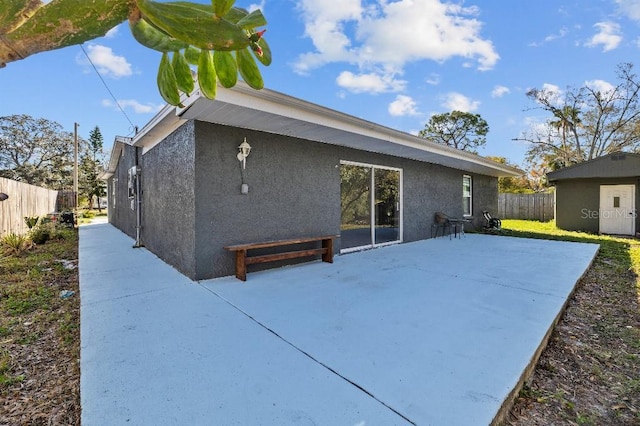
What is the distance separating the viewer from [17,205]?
29.8 feet

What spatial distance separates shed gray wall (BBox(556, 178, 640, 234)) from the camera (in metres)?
12.3

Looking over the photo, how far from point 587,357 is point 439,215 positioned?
7287mm

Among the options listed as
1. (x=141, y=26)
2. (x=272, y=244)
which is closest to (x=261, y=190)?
(x=272, y=244)

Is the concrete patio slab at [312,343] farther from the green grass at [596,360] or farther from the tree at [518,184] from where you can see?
the tree at [518,184]

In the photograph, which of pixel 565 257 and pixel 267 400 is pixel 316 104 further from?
pixel 565 257

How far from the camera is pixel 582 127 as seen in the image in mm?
23500

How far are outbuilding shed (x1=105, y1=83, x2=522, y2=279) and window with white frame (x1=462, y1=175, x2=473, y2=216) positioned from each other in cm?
295

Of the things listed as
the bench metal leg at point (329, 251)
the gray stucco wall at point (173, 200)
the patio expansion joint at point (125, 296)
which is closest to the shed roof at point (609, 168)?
the bench metal leg at point (329, 251)

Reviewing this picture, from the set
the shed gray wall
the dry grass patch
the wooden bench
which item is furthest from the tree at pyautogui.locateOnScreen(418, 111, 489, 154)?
the dry grass patch

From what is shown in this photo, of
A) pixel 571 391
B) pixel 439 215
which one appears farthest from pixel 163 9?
pixel 439 215

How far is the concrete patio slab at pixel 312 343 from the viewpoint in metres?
2.00

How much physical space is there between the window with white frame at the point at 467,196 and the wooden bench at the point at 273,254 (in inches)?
294

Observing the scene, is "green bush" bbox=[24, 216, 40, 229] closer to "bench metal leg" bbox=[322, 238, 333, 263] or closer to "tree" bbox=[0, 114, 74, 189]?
"bench metal leg" bbox=[322, 238, 333, 263]

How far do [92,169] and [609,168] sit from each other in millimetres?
39809
